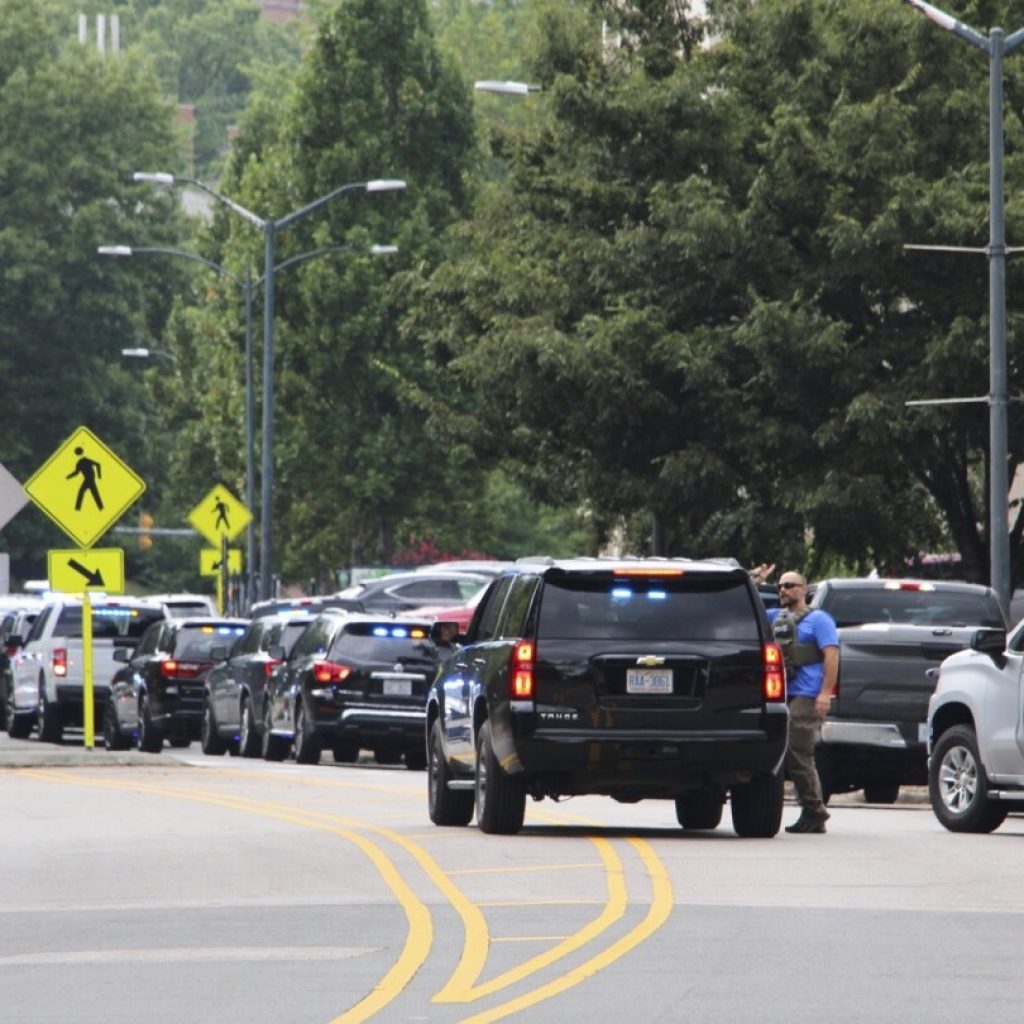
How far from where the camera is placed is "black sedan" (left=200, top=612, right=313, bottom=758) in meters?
37.4

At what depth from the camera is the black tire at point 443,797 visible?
73.0ft

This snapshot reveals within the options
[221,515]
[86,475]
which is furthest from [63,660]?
[221,515]

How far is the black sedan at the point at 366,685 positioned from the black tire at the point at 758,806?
1327cm

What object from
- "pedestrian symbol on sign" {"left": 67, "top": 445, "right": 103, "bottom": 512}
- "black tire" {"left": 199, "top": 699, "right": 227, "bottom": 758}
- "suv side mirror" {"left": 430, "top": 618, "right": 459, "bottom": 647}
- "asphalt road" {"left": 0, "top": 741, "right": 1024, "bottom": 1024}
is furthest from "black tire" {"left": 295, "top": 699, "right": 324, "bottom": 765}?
"suv side mirror" {"left": 430, "top": 618, "right": 459, "bottom": 647}

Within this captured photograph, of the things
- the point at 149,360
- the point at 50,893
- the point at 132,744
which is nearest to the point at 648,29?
the point at 132,744

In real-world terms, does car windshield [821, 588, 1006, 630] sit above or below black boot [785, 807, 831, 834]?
above

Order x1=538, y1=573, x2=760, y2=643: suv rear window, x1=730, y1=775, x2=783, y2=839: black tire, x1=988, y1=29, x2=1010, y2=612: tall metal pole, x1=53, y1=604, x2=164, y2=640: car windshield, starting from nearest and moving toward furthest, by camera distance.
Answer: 1. x1=538, y1=573, x2=760, y2=643: suv rear window
2. x1=730, y1=775, x2=783, y2=839: black tire
3. x1=988, y1=29, x2=1010, y2=612: tall metal pole
4. x1=53, y1=604, x2=164, y2=640: car windshield

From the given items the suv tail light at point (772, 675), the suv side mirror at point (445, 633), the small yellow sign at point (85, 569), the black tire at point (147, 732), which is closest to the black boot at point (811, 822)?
the suv tail light at point (772, 675)

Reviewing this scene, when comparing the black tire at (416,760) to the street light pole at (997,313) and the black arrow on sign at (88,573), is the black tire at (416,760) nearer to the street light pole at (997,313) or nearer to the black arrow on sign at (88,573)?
the black arrow on sign at (88,573)

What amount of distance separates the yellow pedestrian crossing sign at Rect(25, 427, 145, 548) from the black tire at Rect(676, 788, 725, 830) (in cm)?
1308

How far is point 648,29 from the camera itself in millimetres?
44719

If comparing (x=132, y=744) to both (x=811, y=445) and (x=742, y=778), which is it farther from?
(x=742, y=778)

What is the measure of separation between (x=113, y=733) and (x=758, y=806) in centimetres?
2053

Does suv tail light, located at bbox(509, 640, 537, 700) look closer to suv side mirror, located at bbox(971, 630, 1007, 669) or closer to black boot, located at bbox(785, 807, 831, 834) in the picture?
black boot, located at bbox(785, 807, 831, 834)
